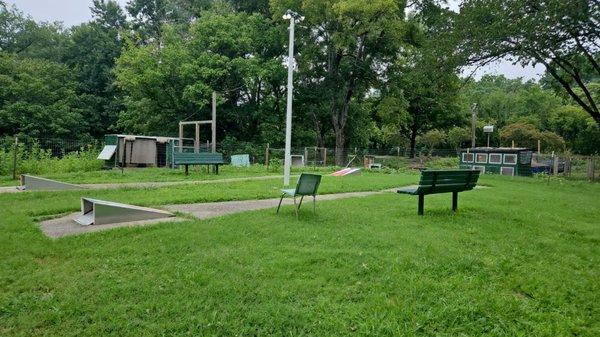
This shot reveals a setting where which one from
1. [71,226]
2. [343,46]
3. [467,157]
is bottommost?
[71,226]

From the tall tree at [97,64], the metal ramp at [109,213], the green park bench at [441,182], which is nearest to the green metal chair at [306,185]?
the green park bench at [441,182]

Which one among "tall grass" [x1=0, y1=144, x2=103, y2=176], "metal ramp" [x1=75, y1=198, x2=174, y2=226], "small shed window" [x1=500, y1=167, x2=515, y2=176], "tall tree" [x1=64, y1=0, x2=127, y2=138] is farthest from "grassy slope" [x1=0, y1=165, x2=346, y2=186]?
"tall tree" [x1=64, y1=0, x2=127, y2=138]

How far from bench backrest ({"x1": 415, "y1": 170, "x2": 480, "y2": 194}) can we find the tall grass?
48.6 ft

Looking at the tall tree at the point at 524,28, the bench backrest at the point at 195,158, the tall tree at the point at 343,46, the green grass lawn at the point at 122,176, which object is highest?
the tall tree at the point at 343,46

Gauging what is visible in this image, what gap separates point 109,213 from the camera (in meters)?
6.48

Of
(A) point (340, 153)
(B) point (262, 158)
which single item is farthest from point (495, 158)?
(B) point (262, 158)

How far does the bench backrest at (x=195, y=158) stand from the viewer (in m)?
16.0

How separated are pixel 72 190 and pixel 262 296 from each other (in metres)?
8.89

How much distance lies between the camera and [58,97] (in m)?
37.0

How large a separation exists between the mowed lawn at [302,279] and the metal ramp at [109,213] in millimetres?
763

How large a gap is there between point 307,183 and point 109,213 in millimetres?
3221

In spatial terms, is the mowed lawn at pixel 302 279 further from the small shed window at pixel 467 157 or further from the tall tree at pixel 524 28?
the small shed window at pixel 467 157

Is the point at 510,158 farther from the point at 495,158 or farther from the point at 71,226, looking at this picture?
the point at 71,226

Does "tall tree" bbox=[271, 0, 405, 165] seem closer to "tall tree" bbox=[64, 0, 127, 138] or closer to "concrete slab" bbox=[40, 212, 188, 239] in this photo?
"tall tree" bbox=[64, 0, 127, 138]
